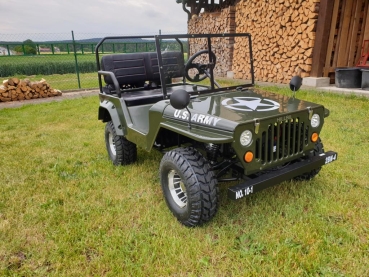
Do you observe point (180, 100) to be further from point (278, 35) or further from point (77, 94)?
point (77, 94)

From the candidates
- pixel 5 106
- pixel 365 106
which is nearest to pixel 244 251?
pixel 365 106

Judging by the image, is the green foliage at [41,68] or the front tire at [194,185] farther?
the green foliage at [41,68]

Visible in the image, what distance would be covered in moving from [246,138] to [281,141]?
15.9 inches

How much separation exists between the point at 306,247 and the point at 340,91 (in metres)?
Result: 5.63

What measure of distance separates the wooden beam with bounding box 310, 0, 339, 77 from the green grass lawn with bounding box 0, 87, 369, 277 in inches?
153

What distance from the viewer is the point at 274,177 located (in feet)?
7.69

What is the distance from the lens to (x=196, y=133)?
223 cm

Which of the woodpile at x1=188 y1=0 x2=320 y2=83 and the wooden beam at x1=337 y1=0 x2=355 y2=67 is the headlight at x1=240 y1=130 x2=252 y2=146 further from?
the wooden beam at x1=337 y1=0 x2=355 y2=67

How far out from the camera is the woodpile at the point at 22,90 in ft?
27.5

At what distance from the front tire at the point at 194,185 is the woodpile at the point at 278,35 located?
4.86 m

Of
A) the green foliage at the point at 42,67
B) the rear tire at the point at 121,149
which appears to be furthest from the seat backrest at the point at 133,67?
the green foliage at the point at 42,67

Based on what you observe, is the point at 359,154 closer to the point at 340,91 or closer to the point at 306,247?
the point at 306,247

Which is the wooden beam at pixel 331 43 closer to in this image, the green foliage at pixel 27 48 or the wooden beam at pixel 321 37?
the wooden beam at pixel 321 37

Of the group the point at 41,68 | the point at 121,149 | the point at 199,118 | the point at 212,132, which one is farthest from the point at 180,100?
the point at 41,68
